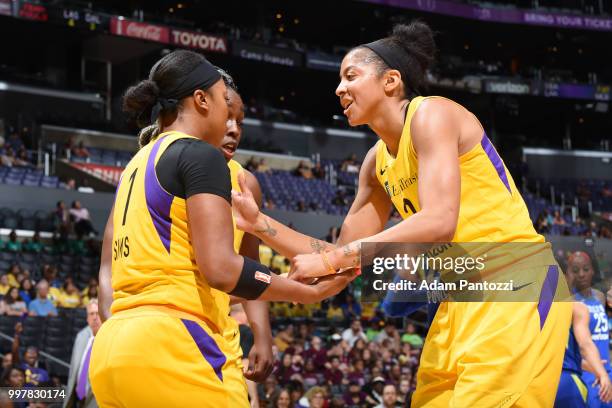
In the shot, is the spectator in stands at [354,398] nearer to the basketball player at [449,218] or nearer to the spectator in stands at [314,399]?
the spectator in stands at [314,399]

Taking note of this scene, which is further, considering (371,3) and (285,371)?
(371,3)

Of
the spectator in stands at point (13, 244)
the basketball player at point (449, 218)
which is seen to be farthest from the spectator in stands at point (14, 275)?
the basketball player at point (449, 218)

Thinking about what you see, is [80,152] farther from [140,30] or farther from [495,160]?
[495,160]

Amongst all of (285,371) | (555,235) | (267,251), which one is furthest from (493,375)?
(555,235)

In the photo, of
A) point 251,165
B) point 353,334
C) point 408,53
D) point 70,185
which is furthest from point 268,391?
point 251,165

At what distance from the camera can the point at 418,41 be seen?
3.83 metres

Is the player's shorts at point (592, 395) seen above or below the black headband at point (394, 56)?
below

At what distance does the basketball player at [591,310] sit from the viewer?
617 centimetres

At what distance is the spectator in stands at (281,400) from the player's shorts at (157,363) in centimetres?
772

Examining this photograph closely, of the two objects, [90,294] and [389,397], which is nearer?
[389,397]

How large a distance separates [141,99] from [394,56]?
1182 millimetres

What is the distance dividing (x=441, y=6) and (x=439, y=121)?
3093cm

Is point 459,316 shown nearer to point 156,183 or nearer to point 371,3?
point 156,183

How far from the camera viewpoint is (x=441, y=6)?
3297 centimetres
